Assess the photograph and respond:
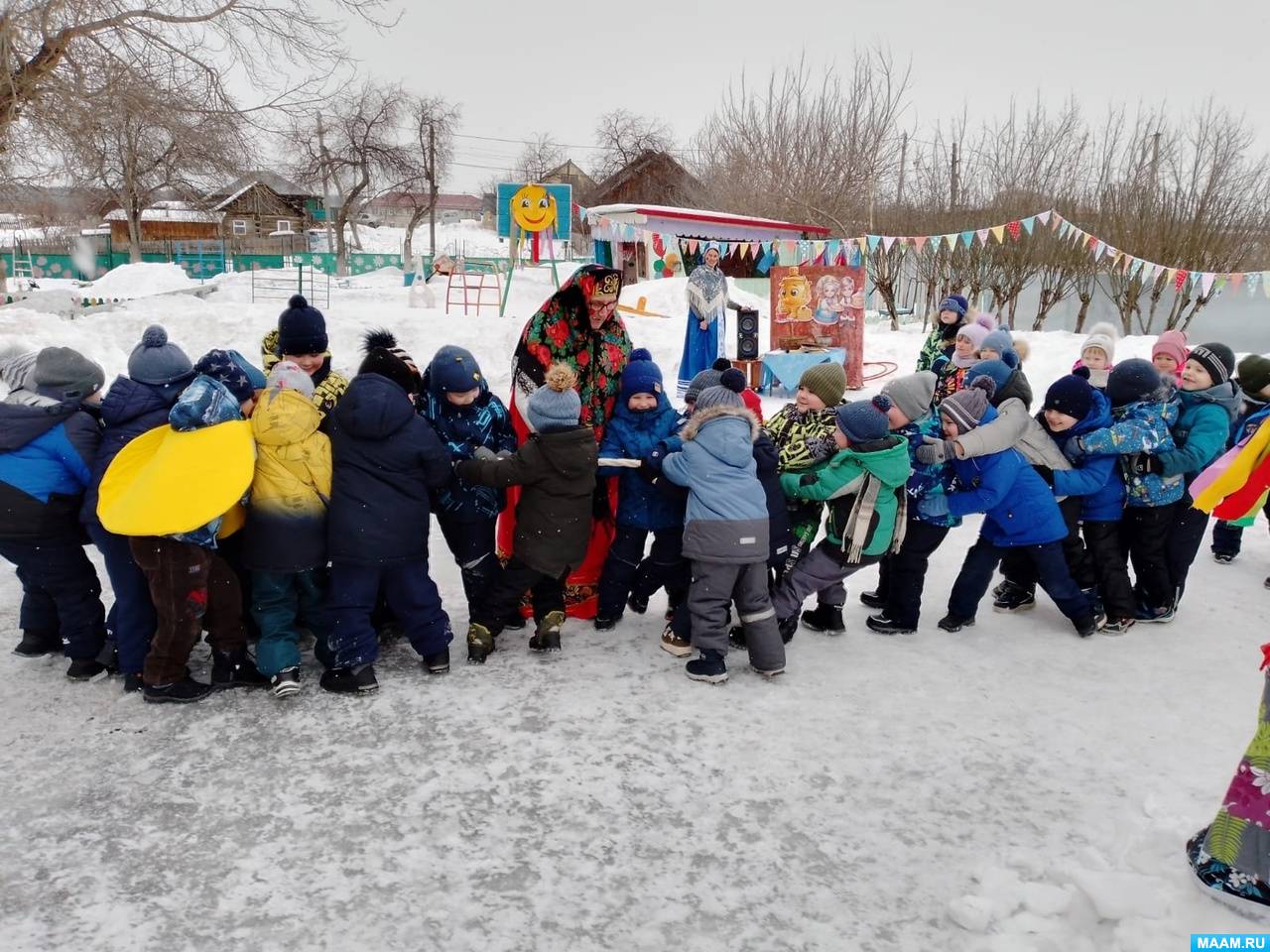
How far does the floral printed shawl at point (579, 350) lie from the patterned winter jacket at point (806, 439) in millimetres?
884

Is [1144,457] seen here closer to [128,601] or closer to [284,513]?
[284,513]

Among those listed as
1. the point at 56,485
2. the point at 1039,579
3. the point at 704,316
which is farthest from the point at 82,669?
the point at 704,316

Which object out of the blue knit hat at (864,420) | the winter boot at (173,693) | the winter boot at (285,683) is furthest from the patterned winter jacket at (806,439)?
the winter boot at (173,693)

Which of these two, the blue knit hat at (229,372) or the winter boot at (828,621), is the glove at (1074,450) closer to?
the winter boot at (828,621)

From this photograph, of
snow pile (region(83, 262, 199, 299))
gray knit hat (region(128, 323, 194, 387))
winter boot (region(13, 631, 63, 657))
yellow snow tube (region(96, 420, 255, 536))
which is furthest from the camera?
snow pile (region(83, 262, 199, 299))

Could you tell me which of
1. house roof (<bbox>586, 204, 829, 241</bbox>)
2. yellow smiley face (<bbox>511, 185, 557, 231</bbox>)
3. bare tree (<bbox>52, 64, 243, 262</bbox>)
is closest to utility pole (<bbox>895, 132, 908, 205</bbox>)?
house roof (<bbox>586, 204, 829, 241</bbox>)

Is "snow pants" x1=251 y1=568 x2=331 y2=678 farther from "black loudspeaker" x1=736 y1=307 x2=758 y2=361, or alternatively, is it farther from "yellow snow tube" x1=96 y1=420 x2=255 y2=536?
"black loudspeaker" x1=736 y1=307 x2=758 y2=361

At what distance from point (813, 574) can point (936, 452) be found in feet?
2.88

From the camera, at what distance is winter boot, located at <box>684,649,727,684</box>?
12.4ft

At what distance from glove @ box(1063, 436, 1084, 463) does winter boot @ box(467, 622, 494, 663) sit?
318cm

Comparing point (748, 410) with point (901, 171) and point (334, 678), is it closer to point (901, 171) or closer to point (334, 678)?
point (334, 678)

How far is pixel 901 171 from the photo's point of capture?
23328mm

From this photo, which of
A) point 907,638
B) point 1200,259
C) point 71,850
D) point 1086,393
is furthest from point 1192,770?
point 1200,259

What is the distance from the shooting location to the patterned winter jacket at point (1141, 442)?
172 inches
